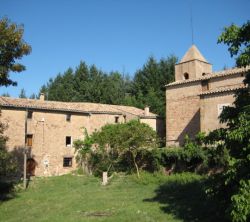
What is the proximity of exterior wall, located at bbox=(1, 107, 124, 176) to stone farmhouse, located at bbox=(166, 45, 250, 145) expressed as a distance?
410 inches

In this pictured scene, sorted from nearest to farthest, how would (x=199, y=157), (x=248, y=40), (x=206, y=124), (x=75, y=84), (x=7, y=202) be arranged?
1. (x=248, y=40)
2. (x=7, y=202)
3. (x=199, y=157)
4. (x=206, y=124)
5. (x=75, y=84)

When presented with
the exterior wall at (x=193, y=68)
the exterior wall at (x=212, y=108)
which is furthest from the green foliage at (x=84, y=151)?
the exterior wall at (x=193, y=68)

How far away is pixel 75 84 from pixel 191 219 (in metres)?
49.8

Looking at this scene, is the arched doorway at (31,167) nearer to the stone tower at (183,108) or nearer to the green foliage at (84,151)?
the green foliage at (84,151)

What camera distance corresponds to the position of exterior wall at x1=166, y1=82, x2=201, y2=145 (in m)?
36.9

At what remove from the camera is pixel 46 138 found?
1428 inches

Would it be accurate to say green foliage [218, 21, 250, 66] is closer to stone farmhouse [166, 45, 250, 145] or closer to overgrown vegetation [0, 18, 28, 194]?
overgrown vegetation [0, 18, 28, 194]

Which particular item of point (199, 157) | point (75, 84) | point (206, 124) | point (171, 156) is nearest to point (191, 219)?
point (199, 157)

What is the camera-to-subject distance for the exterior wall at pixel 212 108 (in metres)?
31.5

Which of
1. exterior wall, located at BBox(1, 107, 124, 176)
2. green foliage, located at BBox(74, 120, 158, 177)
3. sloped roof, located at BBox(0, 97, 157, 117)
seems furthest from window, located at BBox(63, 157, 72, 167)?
sloped roof, located at BBox(0, 97, 157, 117)

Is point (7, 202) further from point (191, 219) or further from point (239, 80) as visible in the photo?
point (239, 80)

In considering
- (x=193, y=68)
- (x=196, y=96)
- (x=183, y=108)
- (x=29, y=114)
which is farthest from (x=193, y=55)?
(x=29, y=114)

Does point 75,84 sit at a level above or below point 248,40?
above

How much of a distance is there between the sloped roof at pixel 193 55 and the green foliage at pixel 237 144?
3129cm
